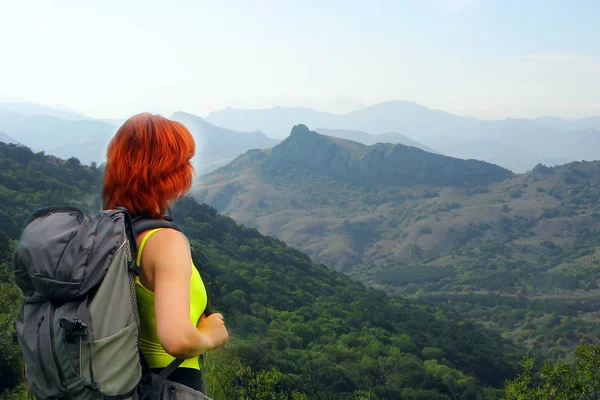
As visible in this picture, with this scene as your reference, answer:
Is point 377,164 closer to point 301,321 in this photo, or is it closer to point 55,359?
point 301,321

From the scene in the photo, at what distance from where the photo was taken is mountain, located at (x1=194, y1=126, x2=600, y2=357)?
3292 inches

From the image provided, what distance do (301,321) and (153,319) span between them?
31528mm

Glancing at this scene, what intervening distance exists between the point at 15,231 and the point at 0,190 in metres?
8.31

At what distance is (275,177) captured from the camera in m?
165

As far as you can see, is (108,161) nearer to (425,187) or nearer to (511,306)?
(511,306)

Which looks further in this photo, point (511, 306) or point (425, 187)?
point (425, 187)

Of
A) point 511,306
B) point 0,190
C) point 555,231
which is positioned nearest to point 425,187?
point 555,231

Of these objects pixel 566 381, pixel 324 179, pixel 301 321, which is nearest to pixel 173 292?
pixel 566 381

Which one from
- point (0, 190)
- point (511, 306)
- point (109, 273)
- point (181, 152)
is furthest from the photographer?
point (511, 306)

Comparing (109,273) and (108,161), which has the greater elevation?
(108,161)

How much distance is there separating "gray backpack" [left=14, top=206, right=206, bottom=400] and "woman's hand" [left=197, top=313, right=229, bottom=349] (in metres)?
0.26

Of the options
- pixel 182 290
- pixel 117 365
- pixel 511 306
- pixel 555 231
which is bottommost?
pixel 511 306

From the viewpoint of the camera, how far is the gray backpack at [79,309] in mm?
1597

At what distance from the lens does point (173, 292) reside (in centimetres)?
170
